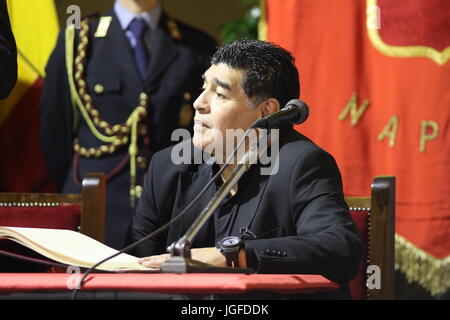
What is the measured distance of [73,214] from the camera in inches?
92.7

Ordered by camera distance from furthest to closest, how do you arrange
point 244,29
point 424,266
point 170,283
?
point 244,29
point 424,266
point 170,283

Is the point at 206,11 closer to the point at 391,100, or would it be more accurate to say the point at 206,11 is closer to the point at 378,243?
the point at 391,100

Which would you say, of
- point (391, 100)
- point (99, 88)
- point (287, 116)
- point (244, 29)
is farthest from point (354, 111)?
point (287, 116)

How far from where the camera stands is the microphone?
1.71 meters

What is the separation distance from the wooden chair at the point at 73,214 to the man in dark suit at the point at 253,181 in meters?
0.10

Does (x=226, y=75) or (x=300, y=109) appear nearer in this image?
(x=300, y=109)

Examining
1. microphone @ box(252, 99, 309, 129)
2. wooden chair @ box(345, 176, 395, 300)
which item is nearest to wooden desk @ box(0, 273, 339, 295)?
microphone @ box(252, 99, 309, 129)

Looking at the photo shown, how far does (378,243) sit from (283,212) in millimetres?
259

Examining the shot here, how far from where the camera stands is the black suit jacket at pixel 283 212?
177 centimetres

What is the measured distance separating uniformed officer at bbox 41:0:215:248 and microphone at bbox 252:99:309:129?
5.69 feet
